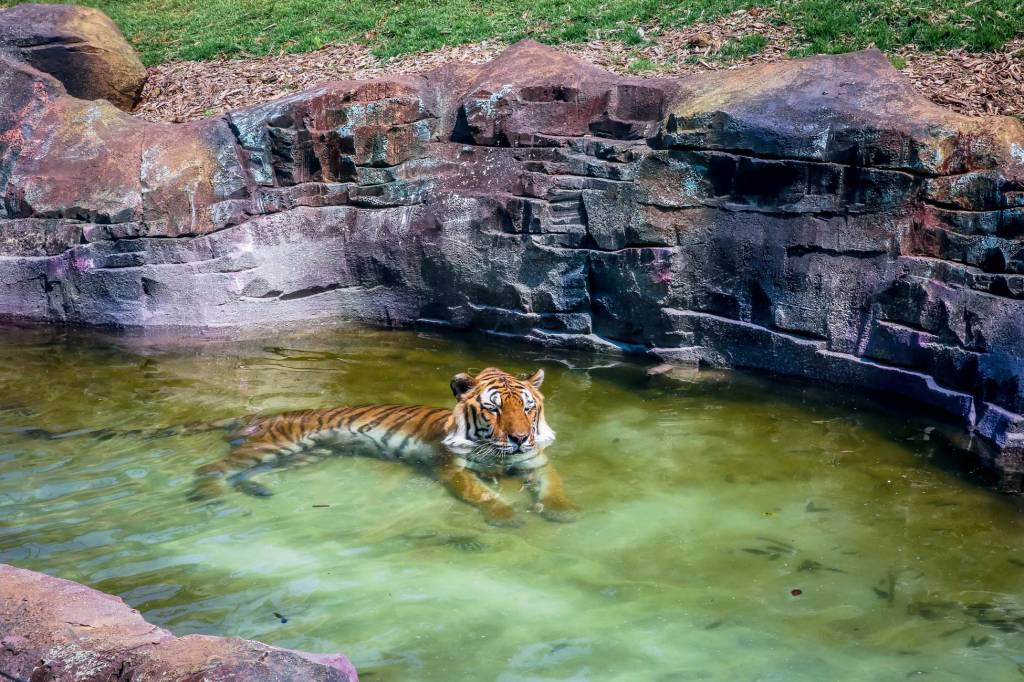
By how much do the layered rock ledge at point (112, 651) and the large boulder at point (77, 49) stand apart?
8.70m

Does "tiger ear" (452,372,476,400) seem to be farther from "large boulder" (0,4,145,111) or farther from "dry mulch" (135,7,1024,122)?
"large boulder" (0,4,145,111)

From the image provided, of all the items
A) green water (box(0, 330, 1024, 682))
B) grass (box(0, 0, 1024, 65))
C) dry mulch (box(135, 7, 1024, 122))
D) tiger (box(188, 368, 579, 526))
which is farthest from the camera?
grass (box(0, 0, 1024, 65))

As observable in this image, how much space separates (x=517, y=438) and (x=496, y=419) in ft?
0.53

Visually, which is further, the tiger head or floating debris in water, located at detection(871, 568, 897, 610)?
the tiger head

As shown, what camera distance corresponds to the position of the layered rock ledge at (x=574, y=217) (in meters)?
6.23

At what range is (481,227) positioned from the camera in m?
7.99

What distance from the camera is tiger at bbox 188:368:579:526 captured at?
521 cm

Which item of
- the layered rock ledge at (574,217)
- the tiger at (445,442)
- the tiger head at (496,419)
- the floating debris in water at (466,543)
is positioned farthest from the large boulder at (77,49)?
the floating debris in water at (466,543)

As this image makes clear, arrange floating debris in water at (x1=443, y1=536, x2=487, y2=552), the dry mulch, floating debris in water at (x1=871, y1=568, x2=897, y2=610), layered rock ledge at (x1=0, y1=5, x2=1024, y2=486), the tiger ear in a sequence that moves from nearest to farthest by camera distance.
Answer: floating debris in water at (x1=871, y1=568, x2=897, y2=610), floating debris in water at (x1=443, y1=536, x2=487, y2=552), the tiger ear, layered rock ledge at (x1=0, y1=5, x2=1024, y2=486), the dry mulch

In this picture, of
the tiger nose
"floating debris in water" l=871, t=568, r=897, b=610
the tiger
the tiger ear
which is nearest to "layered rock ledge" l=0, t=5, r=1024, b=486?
"floating debris in water" l=871, t=568, r=897, b=610

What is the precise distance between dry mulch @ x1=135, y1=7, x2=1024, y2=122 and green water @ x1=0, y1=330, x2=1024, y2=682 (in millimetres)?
3283

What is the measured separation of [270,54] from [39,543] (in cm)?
857

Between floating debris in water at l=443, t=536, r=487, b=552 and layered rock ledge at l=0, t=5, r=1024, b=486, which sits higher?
layered rock ledge at l=0, t=5, r=1024, b=486

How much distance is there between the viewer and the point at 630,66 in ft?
32.2
